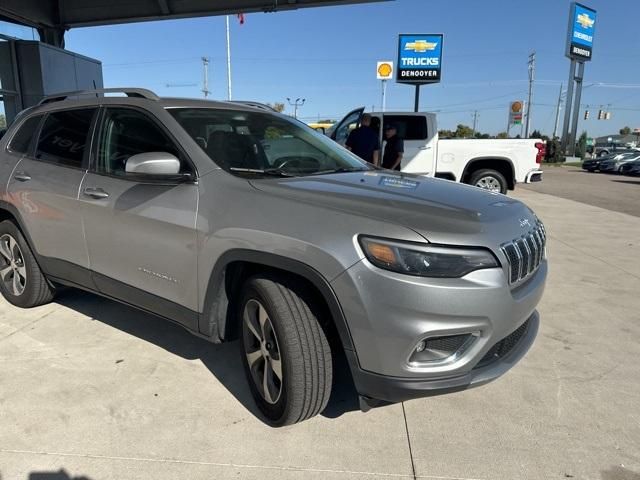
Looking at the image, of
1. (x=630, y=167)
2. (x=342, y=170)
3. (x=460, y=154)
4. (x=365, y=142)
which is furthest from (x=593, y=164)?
(x=342, y=170)

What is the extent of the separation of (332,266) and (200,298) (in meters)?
0.95

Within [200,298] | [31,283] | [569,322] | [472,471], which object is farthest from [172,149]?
[569,322]

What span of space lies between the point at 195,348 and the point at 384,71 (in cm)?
2086

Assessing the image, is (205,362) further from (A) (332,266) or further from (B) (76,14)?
(B) (76,14)

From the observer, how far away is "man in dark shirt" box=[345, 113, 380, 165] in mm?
8641

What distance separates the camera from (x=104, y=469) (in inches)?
89.4

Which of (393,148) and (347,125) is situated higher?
(347,125)

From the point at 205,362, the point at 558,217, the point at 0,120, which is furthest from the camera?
the point at 0,120

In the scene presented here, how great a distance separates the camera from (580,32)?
41812 millimetres

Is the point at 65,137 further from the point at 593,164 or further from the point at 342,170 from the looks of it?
the point at 593,164

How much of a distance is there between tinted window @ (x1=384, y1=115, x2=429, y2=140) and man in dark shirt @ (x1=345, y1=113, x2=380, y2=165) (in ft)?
6.10

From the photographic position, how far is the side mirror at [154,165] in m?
2.62

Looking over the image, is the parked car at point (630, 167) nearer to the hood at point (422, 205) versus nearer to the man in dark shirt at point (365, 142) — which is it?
the man in dark shirt at point (365, 142)

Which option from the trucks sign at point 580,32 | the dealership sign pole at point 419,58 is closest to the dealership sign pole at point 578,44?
the trucks sign at point 580,32
